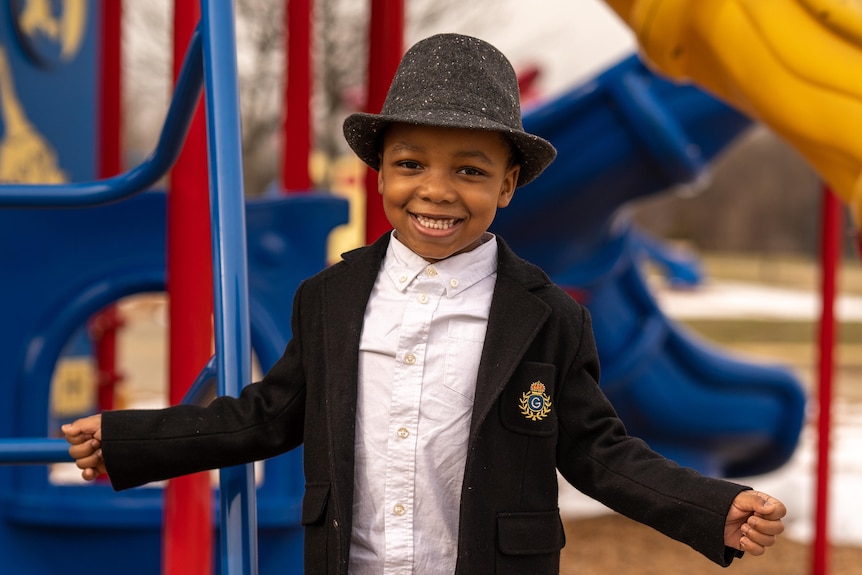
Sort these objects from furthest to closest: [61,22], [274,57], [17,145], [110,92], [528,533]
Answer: [274,57]
[61,22]
[17,145]
[110,92]
[528,533]

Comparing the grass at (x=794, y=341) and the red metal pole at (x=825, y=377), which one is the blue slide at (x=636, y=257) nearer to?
the red metal pole at (x=825, y=377)

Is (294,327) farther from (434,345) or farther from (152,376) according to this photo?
(152,376)

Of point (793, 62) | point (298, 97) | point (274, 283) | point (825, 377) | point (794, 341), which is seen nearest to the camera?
point (793, 62)

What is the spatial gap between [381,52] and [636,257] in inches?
95.4

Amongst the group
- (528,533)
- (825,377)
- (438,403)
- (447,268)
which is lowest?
(825,377)

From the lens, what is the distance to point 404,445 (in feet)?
3.55

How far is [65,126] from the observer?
11.7 ft

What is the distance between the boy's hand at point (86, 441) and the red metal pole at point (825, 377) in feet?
8.42

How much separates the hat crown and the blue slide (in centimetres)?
246

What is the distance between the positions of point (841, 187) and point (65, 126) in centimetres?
242

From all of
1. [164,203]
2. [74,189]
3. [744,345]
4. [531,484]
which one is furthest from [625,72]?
[744,345]

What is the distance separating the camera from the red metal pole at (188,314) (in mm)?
1494

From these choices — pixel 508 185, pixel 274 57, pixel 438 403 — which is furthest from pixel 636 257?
pixel 274 57

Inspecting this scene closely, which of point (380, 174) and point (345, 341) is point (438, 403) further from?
point (380, 174)
